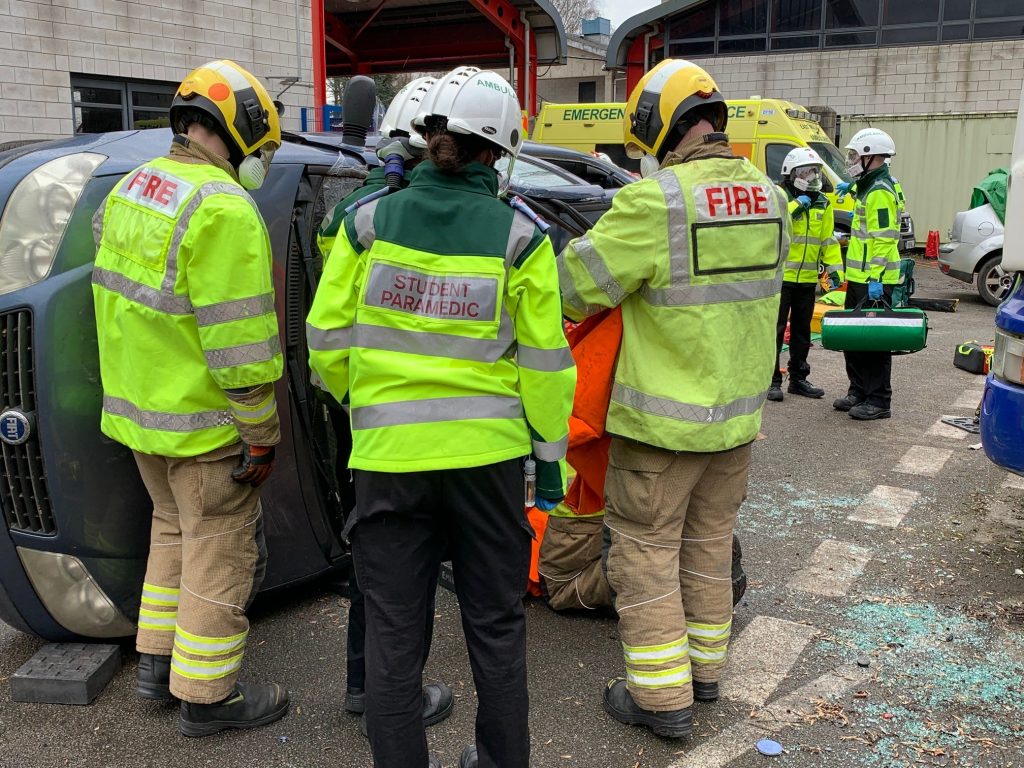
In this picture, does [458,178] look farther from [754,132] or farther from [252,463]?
[754,132]

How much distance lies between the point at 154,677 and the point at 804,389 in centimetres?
585

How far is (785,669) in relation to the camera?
3264 millimetres

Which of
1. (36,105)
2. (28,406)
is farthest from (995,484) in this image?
(36,105)

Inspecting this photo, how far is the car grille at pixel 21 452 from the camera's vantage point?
2838mm

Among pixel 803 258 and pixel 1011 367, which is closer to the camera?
pixel 1011 367

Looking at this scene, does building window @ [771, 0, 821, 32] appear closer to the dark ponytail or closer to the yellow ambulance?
the yellow ambulance

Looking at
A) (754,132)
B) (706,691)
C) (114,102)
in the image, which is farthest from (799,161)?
(114,102)

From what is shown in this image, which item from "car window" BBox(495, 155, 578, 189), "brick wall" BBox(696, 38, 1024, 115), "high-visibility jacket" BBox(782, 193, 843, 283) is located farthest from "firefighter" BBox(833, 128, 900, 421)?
"brick wall" BBox(696, 38, 1024, 115)

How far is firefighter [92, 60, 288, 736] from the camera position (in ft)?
8.64

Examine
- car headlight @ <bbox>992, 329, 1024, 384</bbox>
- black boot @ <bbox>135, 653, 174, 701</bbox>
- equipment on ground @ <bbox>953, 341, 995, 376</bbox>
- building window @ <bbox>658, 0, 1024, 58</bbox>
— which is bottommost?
black boot @ <bbox>135, 653, 174, 701</bbox>

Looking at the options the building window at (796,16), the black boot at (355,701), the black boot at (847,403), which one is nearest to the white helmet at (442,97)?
the black boot at (355,701)

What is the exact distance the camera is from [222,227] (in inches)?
103

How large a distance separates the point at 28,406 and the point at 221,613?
0.89 metres

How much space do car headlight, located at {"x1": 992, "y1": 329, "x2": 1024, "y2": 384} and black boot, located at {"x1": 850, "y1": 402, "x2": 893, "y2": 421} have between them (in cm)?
278
